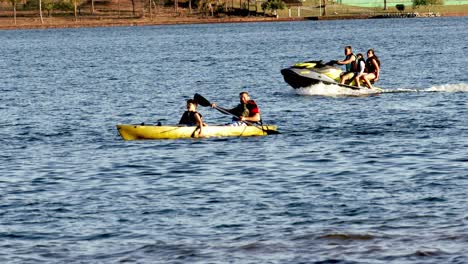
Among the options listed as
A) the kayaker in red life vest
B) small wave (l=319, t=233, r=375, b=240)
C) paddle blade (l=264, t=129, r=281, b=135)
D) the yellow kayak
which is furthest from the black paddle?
small wave (l=319, t=233, r=375, b=240)

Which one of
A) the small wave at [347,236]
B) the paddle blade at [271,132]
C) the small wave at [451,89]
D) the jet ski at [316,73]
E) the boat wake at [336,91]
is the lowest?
the small wave at [451,89]

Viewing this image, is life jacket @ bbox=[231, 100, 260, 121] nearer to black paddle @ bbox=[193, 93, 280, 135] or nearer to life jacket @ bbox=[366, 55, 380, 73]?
black paddle @ bbox=[193, 93, 280, 135]

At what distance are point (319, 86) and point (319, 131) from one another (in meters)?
12.2

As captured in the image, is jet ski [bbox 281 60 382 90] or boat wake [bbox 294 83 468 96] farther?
boat wake [bbox 294 83 468 96]

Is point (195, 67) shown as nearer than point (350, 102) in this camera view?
No

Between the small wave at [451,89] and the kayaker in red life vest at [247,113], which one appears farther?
the small wave at [451,89]

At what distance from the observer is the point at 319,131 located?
36062mm

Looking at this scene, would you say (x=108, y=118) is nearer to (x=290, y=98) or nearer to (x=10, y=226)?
(x=290, y=98)

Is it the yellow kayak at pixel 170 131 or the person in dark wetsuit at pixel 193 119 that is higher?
the person in dark wetsuit at pixel 193 119

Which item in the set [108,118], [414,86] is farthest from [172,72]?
[108,118]

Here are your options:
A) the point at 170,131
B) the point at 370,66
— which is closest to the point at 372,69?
the point at 370,66

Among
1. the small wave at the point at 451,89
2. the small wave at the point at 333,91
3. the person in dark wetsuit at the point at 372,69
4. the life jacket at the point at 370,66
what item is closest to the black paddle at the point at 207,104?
the person in dark wetsuit at the point at 372,69

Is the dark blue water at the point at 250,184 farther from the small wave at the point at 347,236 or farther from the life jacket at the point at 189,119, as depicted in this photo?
the life jacket at the point at 189,119

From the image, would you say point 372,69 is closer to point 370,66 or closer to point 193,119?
point 370,66
